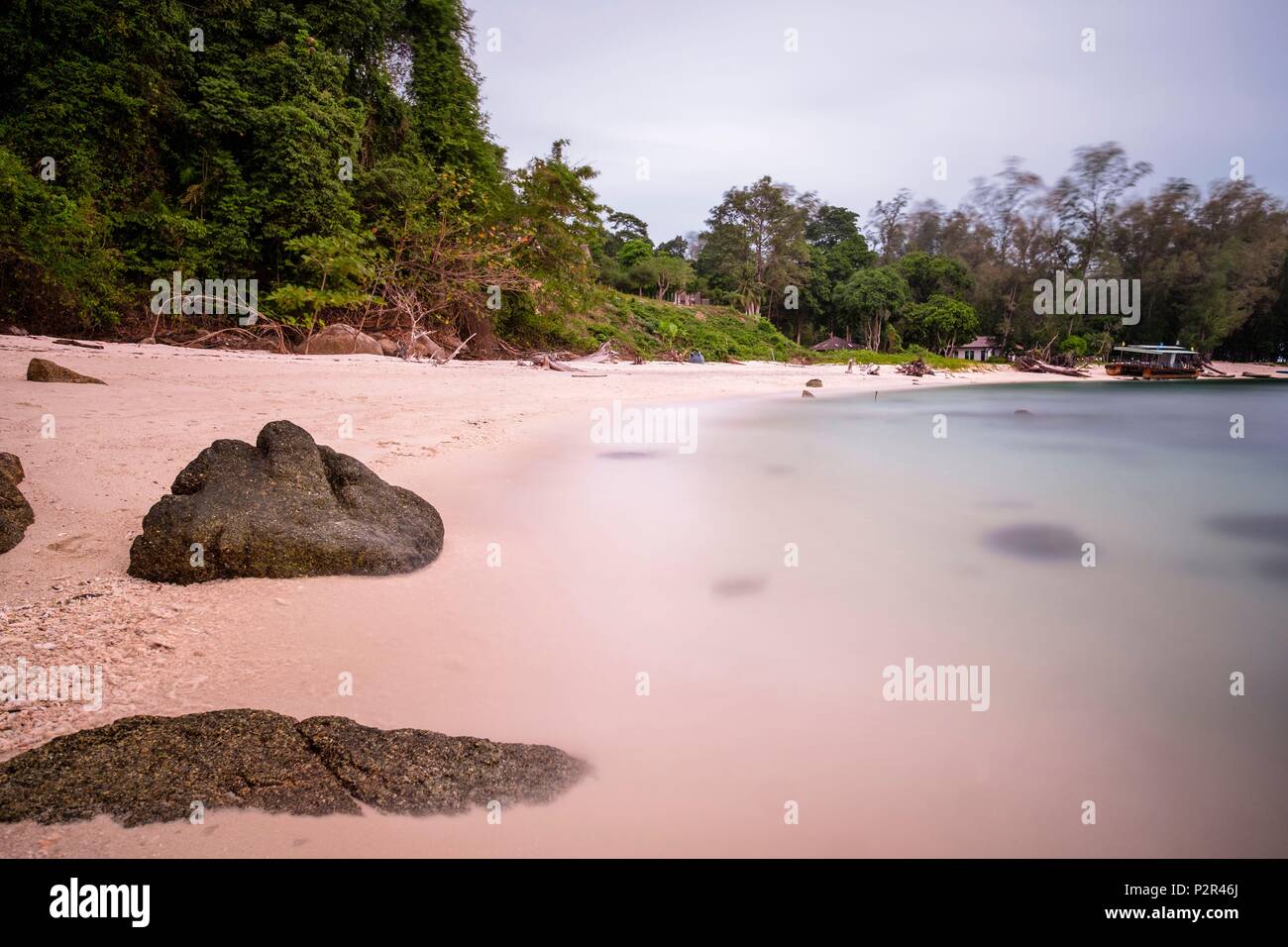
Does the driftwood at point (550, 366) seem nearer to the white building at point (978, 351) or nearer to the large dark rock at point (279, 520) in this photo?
the large dark rock at point (279, 520)

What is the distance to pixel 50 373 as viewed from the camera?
6566 millimetres

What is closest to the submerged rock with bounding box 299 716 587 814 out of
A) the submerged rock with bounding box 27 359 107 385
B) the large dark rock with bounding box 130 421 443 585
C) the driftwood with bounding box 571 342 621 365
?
the large dark rock with bounding box 130 421 443 585

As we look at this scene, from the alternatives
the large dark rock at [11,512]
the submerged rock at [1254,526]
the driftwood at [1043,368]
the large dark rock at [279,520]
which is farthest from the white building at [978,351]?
the large dark rock at [11,512]

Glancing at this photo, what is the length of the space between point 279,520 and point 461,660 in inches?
52.6

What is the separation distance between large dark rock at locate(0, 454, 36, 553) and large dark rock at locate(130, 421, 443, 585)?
0.66 m

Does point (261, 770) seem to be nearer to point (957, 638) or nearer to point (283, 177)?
point (957, 638)

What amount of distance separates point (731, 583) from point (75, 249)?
15.3 m

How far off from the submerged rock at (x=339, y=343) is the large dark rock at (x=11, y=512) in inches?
412

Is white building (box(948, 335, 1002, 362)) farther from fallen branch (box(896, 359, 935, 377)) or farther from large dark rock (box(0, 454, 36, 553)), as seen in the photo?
large dark rock (box(0, 454, 36, 553))

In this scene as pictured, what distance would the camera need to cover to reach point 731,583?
135 inches

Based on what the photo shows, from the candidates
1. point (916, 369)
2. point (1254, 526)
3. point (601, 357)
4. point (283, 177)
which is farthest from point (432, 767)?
point (916, 369)

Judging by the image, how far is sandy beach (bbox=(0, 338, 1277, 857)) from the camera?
1.54 meters
